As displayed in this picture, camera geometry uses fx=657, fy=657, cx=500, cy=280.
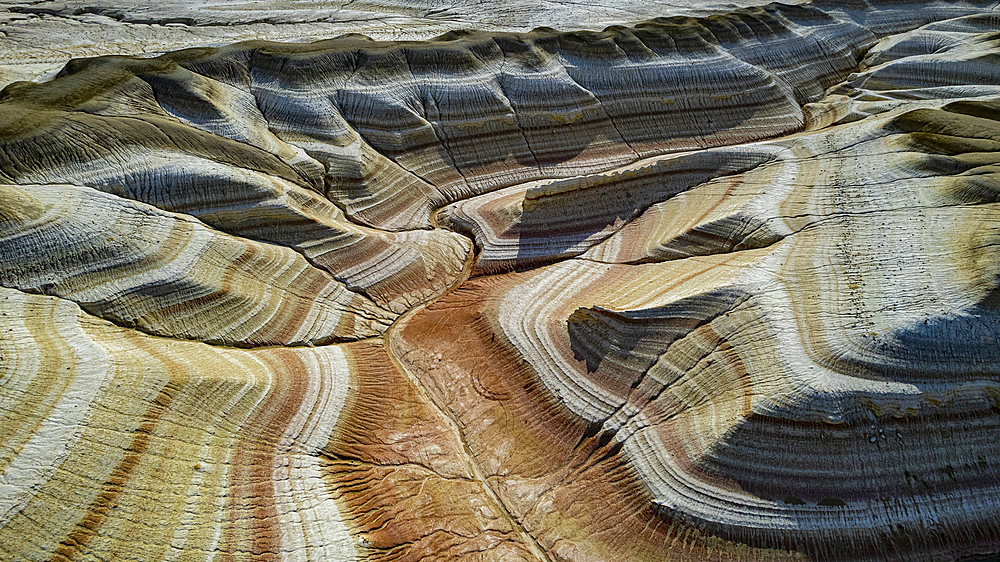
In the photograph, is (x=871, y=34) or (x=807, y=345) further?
(x=871, y=34)

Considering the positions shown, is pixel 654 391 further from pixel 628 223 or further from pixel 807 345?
pixel 628 223

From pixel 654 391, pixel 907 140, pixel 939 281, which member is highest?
pixel 907 140

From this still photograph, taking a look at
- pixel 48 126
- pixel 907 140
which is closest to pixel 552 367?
pixel 907 140

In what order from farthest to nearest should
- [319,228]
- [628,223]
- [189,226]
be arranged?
[628,223] → [319,228] → [189,226]

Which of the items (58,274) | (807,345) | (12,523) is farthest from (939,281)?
(58,274)

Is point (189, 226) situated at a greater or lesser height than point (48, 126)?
lesser

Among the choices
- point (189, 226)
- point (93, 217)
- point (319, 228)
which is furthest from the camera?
point (319, 228)
